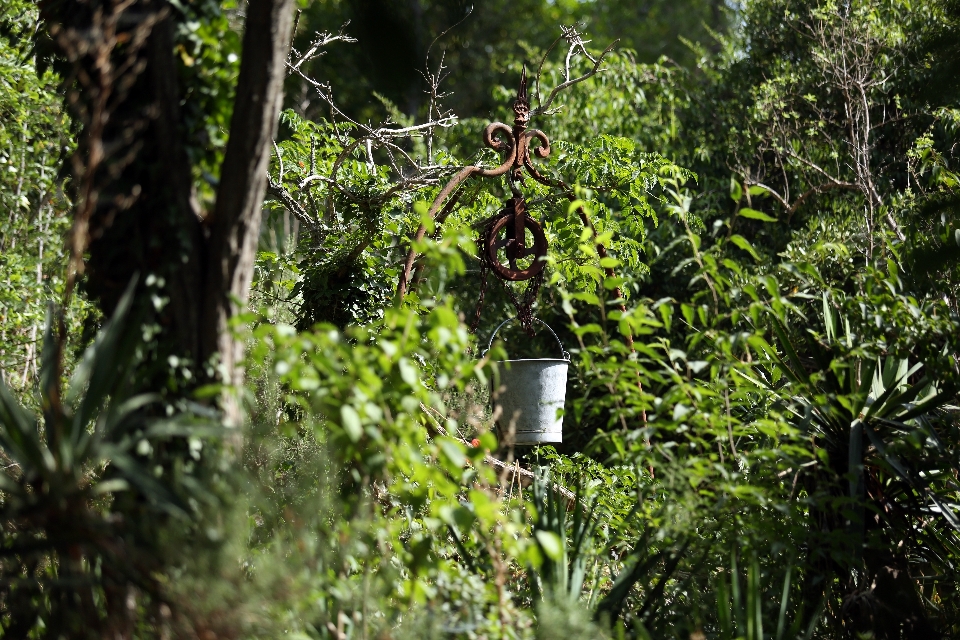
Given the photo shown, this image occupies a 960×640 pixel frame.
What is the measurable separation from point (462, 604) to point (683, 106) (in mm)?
6057

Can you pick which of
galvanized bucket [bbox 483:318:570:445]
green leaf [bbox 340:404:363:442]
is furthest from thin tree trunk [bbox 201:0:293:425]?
galvanized bucket [bbox 483:318:570:445]

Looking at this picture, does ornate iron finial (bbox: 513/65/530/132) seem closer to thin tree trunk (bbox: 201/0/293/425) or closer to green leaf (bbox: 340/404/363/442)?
thin tree trunk (bbox: 201/0/293/425)

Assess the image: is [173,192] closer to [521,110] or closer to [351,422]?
[351,422]

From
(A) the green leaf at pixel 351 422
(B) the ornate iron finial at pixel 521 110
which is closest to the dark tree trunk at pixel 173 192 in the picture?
(A) the green leaf at pixel 351 422

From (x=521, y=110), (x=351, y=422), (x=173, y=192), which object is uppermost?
(x=521, y=110)

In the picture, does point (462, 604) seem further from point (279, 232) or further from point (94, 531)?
point (279, 232)

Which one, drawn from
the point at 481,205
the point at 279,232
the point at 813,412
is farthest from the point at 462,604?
the point at 279,232

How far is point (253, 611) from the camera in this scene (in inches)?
58.3

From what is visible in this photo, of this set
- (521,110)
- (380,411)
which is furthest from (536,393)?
(380,411)

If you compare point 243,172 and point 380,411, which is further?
point 243,172

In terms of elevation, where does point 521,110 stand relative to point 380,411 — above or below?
above

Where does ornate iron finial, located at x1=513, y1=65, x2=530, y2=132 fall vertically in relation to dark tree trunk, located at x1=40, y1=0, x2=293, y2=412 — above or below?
above

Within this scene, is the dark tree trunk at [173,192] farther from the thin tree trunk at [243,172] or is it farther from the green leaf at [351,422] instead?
the green leaf at [351,422]

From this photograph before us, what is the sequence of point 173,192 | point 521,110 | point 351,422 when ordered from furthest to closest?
point 521,110
point 173,192
point 351,422
